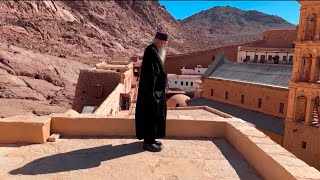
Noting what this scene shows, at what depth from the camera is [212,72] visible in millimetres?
28000

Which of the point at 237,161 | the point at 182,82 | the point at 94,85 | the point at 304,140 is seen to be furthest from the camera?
the point at 182,82

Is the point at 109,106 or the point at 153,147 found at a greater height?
the point at 153,147

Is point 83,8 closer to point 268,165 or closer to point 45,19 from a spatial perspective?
point 45,19

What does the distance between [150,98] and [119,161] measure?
1.00m

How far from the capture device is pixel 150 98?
4.45 metres

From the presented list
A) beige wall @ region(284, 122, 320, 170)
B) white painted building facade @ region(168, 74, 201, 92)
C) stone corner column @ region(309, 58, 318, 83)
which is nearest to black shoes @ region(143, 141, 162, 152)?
beige wall @ region(284, 122, 320, 170)

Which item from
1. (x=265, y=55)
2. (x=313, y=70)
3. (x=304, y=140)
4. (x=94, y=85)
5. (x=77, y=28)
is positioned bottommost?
(x=304, y=140)

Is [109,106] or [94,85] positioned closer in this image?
[109,106]

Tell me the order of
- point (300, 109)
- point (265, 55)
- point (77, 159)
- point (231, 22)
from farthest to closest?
point (231, 22)
point (265, 55)
point (300, 109)
point (77, 159)

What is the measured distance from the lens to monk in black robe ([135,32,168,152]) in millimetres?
4461

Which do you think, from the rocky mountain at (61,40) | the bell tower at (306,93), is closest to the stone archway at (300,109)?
the bell tower at (306,93)

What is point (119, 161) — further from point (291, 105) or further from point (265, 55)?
point (265, 55)

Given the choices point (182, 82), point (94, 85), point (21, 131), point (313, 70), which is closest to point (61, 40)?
point (182, 82)

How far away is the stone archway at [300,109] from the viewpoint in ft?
56.1
